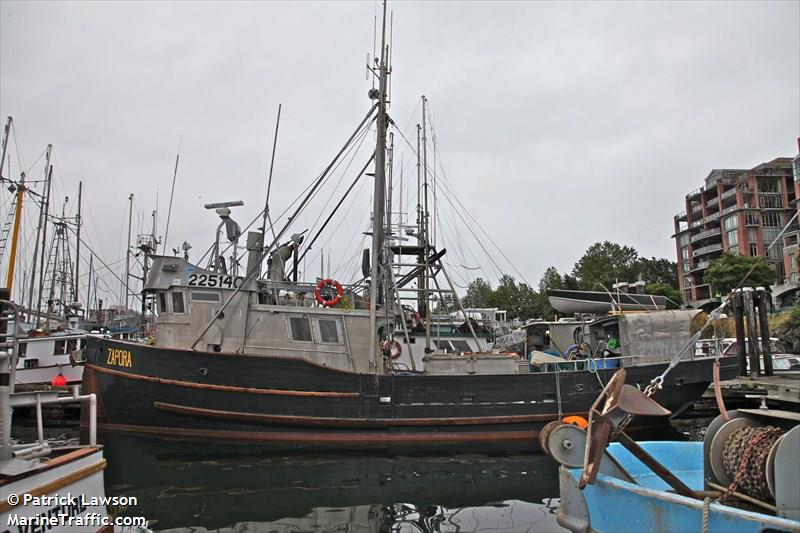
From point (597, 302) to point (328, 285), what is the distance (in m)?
8.11

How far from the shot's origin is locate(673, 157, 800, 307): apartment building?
4941 centimetres

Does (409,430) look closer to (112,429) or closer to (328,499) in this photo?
(328,499)

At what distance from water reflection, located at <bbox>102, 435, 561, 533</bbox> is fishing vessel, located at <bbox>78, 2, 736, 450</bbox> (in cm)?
82

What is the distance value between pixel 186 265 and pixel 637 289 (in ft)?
45.0

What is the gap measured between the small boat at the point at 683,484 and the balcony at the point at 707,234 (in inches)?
2231

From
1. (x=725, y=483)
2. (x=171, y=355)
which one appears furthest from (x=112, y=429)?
(x=725, y=483)

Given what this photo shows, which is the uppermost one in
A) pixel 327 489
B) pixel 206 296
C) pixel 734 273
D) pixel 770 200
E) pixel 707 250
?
pixel 770 200

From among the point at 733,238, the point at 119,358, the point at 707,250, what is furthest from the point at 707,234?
the point at 119,358

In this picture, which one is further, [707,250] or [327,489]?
[707,250]

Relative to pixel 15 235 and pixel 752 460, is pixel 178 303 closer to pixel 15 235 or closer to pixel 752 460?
pixel 752 460

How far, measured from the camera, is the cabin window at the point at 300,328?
12.8m

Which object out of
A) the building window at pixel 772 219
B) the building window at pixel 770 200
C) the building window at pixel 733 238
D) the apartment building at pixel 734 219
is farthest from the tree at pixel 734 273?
the building window at pixel 770 200

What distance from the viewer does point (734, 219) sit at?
5069 centimetres

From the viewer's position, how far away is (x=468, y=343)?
14547 mm
